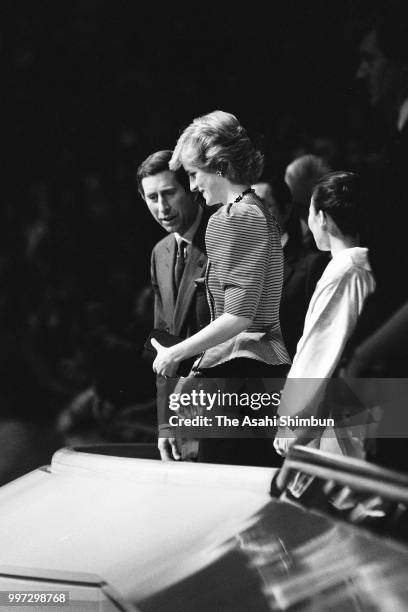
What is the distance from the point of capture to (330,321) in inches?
53.2

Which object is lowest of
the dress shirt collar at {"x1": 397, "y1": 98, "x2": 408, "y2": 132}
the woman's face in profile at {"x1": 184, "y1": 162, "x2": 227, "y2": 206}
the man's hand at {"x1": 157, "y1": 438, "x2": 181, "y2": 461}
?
the man's hand at {"x1": 157, "y1": 438, "x2": 181, "y2": 461}

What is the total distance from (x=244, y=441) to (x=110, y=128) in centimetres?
91

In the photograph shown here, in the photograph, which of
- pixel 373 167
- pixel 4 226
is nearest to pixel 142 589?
pixel 373 167

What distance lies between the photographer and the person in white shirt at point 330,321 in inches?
52.6

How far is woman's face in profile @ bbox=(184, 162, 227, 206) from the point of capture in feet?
5.00

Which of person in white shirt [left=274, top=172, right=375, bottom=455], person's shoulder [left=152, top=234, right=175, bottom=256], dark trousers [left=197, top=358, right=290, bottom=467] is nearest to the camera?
person in white shirt [left=274, top=172, right=375, bottom=455]

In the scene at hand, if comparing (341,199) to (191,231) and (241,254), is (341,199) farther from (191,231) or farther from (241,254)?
(191,231)

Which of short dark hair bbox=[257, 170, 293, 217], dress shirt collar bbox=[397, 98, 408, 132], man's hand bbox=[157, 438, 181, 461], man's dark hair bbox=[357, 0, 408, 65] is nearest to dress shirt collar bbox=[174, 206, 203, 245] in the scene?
short dark hair bbox=[257, 170, 293, 217]

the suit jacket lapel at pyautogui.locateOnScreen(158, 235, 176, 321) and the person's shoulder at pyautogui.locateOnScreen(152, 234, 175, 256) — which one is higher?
the person's shoulder at pyautogui.locateOnScreen(152, 234, 175, 256)

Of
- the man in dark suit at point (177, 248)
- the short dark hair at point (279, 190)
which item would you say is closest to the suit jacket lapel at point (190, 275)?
the man in dark suit at point (177, 248)

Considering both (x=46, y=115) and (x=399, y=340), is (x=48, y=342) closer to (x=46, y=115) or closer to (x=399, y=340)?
(x=46, y=115)

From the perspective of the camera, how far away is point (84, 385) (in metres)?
2.33

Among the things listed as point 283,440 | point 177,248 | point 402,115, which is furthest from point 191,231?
point 402,115

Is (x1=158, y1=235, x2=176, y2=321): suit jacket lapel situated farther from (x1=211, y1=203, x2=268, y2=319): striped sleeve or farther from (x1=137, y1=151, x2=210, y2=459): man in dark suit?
(x1=211, y1=203, x2=268, y2=319): striped sleeve
